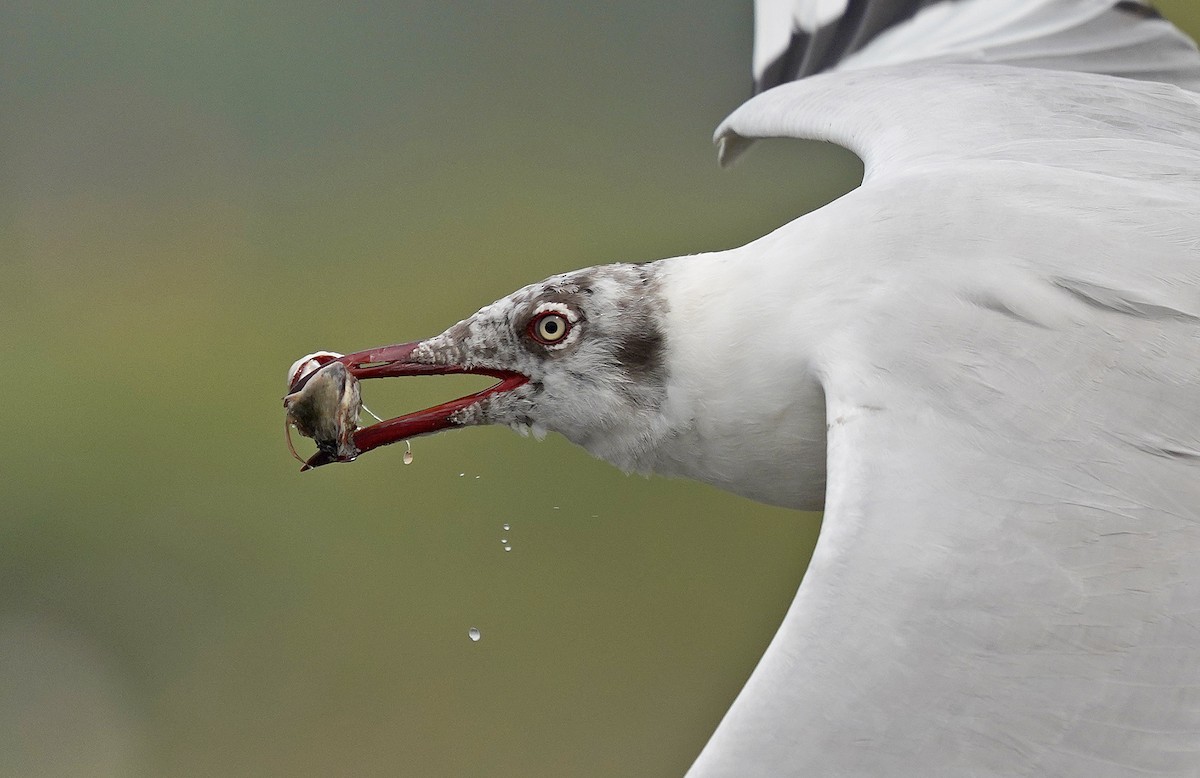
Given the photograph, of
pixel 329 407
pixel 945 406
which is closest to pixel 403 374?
pixel 329 407

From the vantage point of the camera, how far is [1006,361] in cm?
112

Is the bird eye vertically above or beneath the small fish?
above

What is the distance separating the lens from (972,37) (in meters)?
2.02

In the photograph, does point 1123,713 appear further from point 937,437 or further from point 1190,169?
point 1190,169

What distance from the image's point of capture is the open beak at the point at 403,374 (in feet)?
4.63

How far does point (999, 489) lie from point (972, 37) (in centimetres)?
120

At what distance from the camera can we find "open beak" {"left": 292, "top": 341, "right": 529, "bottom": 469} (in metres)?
1.41

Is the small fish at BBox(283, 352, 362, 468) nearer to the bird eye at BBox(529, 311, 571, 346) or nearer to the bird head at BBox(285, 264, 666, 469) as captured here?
the bird head at BBox(285, 264, 666, 469)

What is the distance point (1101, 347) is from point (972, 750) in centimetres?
38

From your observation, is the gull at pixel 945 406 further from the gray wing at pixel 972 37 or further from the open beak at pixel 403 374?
the gray wing at pixel 972 37

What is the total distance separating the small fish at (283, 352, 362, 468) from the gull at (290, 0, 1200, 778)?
0.02 meters

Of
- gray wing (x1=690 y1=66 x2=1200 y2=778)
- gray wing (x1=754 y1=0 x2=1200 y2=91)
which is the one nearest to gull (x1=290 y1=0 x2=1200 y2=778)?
gray wing (x1=690 y1=66 x2=1200 y2=778)

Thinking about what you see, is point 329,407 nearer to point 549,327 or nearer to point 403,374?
point 403,374

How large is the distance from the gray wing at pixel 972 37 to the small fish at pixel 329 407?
43.2 inches
